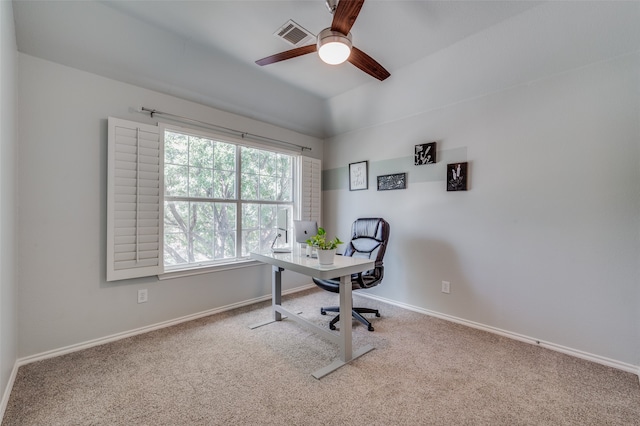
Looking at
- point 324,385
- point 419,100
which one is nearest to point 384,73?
point 419,100

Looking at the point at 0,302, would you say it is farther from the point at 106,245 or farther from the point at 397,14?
the point at 397,14

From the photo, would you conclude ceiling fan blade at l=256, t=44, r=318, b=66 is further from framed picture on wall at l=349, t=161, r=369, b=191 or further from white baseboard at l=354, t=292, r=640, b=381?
white baseboard at l=354, t=292, r=640, b=381

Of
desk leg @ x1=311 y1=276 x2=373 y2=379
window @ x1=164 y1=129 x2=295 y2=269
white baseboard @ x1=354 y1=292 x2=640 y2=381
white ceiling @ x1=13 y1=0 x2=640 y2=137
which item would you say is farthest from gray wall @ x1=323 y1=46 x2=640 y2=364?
window @ x1=164 y1=129 x2=295 y2=269

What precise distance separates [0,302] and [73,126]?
1.43 metres

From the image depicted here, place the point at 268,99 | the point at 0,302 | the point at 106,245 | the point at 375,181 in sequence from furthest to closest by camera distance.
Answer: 1. the point at 375,181
2. the point at 268,99
3. the point at 106,245
4. the point at 0,302

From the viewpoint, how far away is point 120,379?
1860 mm

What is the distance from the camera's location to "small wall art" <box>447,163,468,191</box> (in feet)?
9.25

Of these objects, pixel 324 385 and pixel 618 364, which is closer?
pixel 324 385

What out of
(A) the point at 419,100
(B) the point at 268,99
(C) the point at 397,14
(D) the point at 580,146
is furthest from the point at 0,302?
(D) the point at 580,146

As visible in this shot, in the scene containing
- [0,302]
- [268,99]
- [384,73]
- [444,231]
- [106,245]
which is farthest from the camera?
[268,99]

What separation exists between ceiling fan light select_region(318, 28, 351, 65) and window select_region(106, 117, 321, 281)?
5.48 feet

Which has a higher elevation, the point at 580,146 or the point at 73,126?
the point at 73,126

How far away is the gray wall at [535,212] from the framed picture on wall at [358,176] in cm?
44

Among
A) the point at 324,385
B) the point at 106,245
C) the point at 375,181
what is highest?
the point at 375,181
